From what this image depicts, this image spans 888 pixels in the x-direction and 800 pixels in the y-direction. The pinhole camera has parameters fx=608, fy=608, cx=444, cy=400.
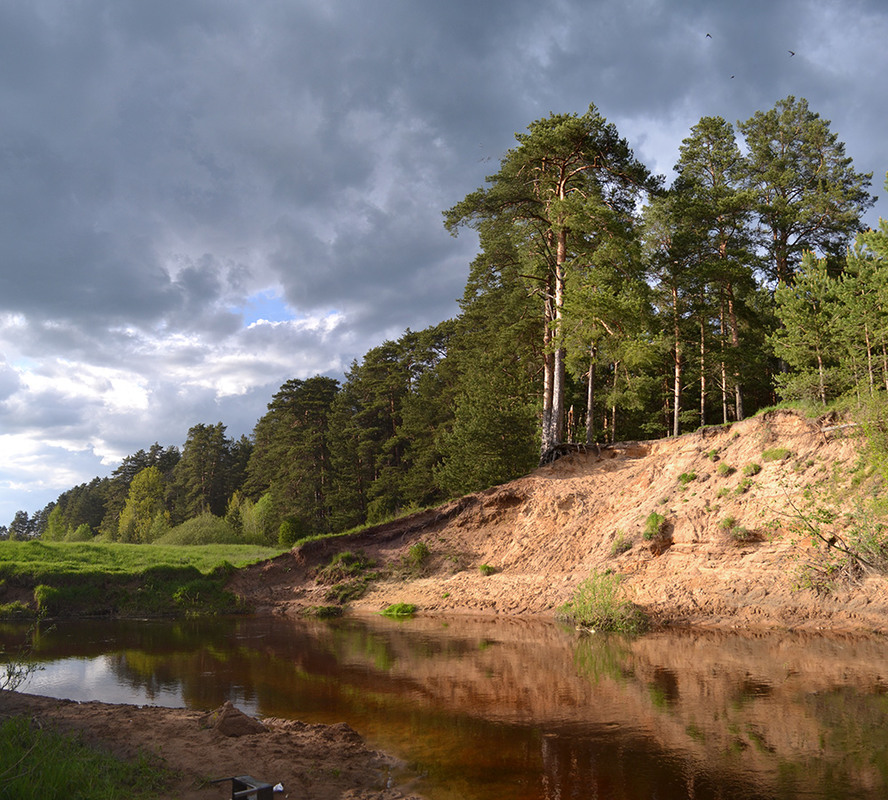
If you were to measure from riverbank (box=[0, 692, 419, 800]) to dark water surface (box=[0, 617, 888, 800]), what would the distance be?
22.6 inches

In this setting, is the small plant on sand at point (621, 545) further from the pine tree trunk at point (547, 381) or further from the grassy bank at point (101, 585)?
the grassy bank at point (101, 585)

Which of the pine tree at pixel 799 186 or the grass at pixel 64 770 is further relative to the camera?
the pine tree at pixel 799 186

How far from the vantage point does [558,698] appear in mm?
10516

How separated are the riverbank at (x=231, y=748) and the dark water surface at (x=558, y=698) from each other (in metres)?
0.57

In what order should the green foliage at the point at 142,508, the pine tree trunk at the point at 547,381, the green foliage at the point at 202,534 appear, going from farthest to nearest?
the green foliage at the point at 142,508 → the green foliage at the point at 202,534 → the pine tree trunk at the point at 547,381

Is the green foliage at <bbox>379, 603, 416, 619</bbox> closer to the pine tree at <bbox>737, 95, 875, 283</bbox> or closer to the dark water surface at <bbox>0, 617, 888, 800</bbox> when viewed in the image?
the dark water surface at <bbox>0, 617, 888, 800</bbox>

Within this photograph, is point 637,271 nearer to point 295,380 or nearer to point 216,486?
point 295,380

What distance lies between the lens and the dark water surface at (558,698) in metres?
6.91

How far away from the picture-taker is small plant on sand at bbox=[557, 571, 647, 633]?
1792cm

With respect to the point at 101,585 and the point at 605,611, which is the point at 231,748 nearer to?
the point at 605,611

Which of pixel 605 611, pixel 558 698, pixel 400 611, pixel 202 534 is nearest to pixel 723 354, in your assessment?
→ pixel 605 611

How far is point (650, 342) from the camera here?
2530 cm

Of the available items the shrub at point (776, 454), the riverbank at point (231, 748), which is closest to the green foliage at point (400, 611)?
the shrub at point (776, 454)

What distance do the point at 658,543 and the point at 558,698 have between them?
11.9 metres
